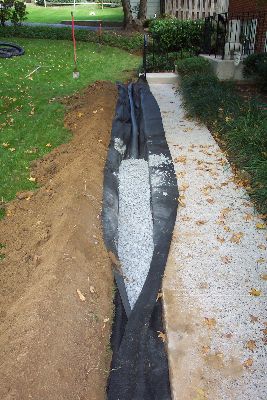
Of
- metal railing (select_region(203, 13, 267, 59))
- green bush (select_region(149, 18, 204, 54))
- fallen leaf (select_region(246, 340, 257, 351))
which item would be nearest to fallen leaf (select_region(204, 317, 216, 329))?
fallen leaf (select_region(246, 340, 257, 351))

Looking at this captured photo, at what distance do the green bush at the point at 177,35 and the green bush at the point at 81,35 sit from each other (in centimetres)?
112

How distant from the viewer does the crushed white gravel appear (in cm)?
449

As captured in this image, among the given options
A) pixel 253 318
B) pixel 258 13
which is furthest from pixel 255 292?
pixel 258 13

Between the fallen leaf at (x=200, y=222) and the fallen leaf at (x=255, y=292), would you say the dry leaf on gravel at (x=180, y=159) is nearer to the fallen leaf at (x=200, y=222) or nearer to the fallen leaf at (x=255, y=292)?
the fallen leaf at (x=200, y=222)

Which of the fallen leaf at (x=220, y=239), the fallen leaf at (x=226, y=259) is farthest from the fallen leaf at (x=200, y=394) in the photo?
the fallen leaf at (x=220, y=239)

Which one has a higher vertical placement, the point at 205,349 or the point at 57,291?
the point at 57,291

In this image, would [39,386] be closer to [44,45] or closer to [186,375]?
[186,375]

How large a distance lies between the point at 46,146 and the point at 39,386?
536 centimetres

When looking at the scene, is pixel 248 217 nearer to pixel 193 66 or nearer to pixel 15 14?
pixel 193 66

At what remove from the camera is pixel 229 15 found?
48.1 feet

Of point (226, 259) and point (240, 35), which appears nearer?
point (226, 259)

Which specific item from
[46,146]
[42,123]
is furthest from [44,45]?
[46,146]

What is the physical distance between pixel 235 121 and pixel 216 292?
446 cm

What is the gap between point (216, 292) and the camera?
13.0 feet
